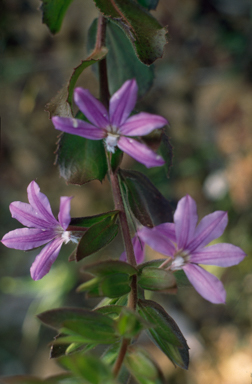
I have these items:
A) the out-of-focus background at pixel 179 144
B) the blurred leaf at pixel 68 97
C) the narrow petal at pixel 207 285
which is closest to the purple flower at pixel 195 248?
the narrow petal at pixel 207 285

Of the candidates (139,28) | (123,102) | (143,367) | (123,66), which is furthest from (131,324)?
(123,66)

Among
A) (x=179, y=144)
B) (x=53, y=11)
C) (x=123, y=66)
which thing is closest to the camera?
(x=53, y=11)

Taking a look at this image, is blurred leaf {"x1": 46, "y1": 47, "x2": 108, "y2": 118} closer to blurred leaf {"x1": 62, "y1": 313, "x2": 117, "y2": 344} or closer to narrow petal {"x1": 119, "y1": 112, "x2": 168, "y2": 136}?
narrow petal {"x1": 119, "y1": 112, "x2": 168, "y2": 136}

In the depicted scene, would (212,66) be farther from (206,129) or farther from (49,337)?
(49,337)

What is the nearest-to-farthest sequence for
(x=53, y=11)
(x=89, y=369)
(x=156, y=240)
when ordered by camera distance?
(x=89, y=369) < (x=156, y=240) < (x=53, y=11)

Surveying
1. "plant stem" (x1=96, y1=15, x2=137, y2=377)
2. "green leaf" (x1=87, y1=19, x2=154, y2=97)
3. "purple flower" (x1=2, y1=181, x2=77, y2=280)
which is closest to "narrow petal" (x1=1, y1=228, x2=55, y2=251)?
"purple flower" (x1=2, y1=181, x2=77, y2=280)

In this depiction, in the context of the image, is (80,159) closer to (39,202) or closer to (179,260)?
(39,202)
